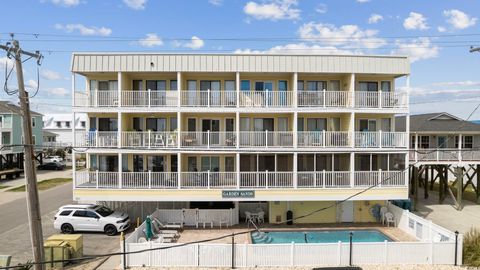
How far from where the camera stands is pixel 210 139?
21625 mm

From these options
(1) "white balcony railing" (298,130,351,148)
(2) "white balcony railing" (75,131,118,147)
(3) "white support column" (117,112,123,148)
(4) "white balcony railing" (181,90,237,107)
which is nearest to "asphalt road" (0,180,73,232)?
(2) "white balcony railing" (75,131,118,147)

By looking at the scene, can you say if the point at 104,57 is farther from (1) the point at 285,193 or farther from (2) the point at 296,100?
(1) the point at 285,193

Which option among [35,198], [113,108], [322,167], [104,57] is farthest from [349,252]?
[104,57]

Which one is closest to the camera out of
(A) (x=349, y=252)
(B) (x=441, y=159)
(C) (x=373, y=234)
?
(A) (x=349, y=252)

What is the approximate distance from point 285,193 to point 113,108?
10.7 meters

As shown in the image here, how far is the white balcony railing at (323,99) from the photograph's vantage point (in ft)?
69.6

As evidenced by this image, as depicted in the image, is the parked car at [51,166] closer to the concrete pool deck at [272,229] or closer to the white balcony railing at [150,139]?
the white balcony railing at [150,139]

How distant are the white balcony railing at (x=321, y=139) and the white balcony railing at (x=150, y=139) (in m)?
7.37

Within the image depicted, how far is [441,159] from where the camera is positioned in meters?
25.6

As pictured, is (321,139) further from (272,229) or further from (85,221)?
(85,221)

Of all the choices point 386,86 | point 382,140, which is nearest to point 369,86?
point 386,86

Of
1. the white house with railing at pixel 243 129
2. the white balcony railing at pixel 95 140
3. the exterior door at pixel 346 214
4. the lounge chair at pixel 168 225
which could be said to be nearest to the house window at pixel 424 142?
the white house with railing at pixel 243 129

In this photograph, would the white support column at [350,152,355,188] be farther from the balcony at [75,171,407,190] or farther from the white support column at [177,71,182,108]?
the white support column at [177,71,182,108]

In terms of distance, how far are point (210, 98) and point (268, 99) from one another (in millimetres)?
3381
